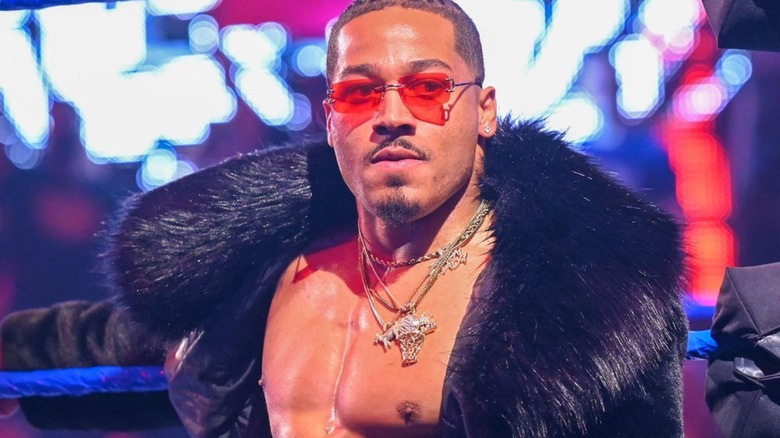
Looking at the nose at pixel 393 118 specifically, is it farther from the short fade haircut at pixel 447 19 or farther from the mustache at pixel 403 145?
the short fade haircut at pixel 447 19

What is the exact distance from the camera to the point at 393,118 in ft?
5.06

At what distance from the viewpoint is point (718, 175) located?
4.30 metres

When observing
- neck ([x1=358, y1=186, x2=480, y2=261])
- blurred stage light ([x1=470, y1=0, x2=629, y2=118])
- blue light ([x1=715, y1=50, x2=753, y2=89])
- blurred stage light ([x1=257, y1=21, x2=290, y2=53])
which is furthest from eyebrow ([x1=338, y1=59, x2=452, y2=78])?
blue light ([x1=715, y1=50, x2=753, y2=89])

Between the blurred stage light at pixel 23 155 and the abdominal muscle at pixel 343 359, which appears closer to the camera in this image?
the abdominal muscle at pixel 343 359

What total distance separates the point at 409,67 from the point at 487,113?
22cm

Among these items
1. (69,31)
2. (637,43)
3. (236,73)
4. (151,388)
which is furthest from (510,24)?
(151,388)

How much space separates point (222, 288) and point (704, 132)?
327cm

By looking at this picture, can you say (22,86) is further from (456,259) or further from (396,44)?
(456,259)

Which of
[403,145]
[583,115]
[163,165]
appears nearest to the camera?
[403,145]

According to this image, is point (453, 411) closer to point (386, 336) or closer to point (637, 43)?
point (386, 336)

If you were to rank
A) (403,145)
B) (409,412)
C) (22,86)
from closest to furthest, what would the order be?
(409,412), (403,145), (22,86)

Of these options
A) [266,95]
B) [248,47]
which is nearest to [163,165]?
[266,95]

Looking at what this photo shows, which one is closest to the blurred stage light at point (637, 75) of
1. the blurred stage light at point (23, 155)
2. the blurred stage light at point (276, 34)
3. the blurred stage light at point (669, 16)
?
the blurred stage light at point (669, 16)

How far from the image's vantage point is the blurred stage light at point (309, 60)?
14.7 ft
